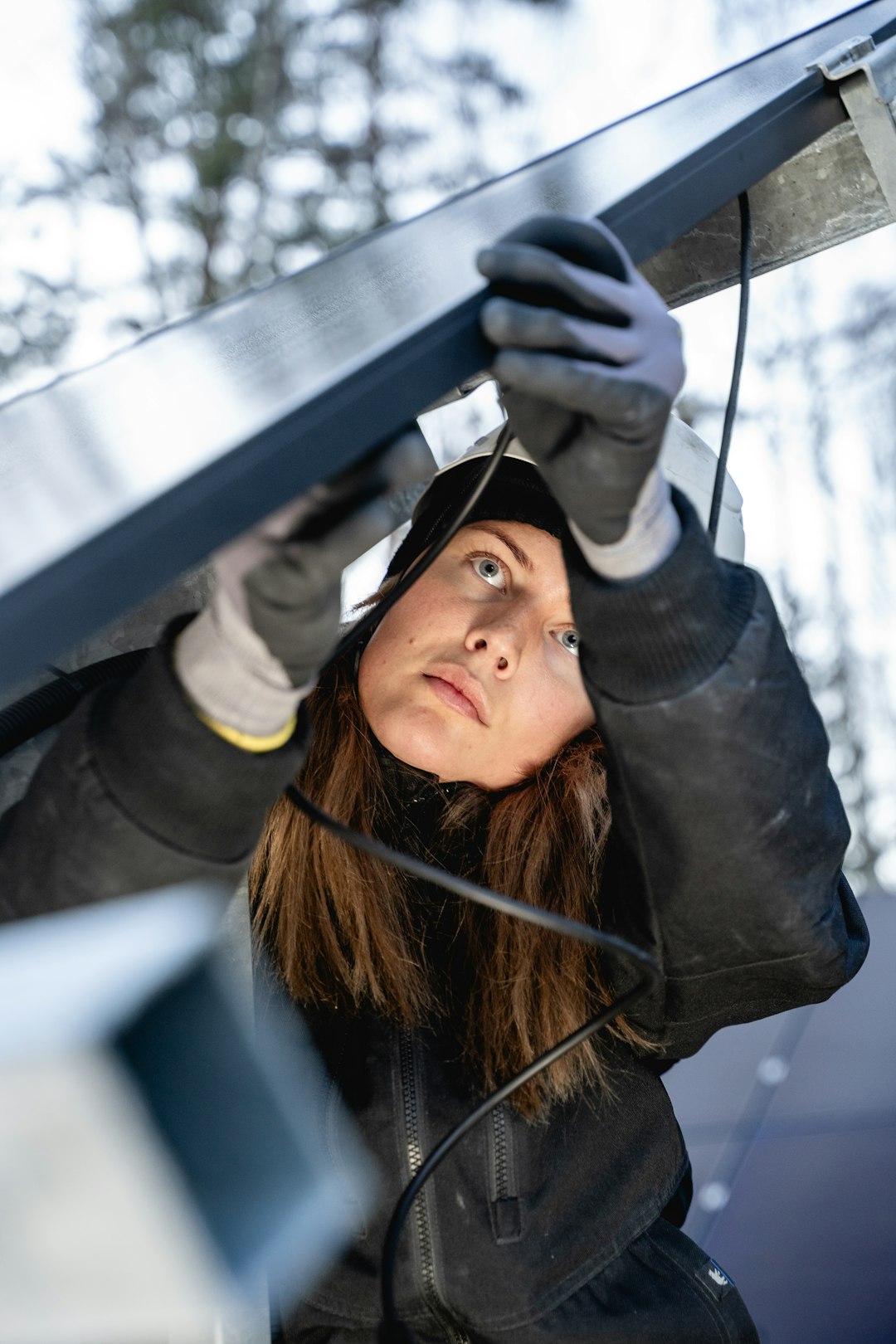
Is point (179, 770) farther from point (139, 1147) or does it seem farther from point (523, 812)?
point (523, 812)

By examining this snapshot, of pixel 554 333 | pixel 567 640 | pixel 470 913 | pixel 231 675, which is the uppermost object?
pixel 554 333

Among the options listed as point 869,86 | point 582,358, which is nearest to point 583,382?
point 582,358

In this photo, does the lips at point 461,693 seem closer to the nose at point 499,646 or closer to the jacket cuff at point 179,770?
the nose at point 499,646

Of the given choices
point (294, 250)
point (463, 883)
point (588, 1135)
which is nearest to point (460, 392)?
point (463, 883)

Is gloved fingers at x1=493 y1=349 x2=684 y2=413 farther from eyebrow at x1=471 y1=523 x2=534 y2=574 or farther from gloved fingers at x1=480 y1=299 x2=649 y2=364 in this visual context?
eyebrow at x1=471 y1=523 x2=534 y2=574

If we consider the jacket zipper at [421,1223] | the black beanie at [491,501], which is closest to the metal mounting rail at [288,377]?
the black beanie at [491,501]

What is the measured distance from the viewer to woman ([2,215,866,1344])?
634 mm

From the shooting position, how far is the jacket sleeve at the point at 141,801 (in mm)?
683

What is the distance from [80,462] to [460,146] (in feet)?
16.4

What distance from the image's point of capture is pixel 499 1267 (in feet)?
3.86

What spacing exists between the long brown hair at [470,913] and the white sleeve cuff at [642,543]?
61 centimetres

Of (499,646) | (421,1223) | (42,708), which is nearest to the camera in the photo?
(42,708)

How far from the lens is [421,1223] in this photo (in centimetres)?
119

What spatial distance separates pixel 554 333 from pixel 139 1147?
39 cm
